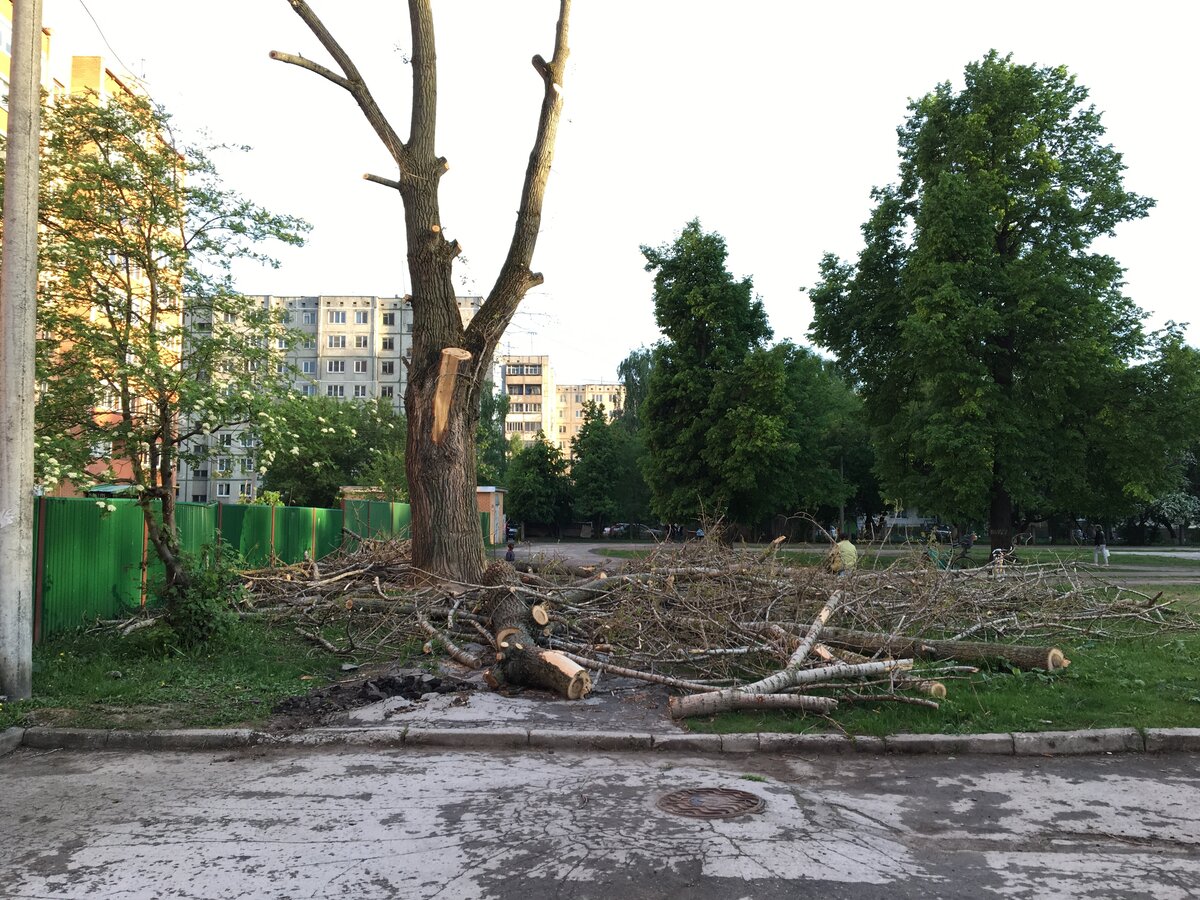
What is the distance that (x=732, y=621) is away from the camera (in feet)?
28.9

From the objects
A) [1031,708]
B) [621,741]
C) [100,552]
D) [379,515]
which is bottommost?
[621,741]

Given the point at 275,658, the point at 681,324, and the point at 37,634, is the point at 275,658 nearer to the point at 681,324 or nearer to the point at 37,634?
the point at 37,634

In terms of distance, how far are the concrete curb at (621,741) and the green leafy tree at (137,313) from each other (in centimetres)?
311

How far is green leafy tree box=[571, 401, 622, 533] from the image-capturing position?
66625 millimetres

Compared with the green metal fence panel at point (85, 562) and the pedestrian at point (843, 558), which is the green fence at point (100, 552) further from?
the pedestrian at point (843, 558)

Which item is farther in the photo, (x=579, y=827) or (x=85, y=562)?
(x=85, y=562)

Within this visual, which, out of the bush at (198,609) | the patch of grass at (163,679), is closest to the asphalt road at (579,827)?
the patch of grass at (163,679)

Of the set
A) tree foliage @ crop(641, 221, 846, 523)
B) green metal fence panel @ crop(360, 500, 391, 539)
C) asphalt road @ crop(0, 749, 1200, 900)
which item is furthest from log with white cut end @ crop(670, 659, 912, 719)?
tree foliage @ crop(641, 221, 846, 523)

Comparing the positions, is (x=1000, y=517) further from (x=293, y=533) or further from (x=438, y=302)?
(x=293, y=533)

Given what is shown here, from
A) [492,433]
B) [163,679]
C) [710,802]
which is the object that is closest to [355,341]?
[492,433]

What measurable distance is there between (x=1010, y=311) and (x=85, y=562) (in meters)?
22.1

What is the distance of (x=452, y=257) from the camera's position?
1358 centimetres

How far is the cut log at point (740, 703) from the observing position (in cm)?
698

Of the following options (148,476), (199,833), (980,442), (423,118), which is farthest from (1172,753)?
(980,442)
